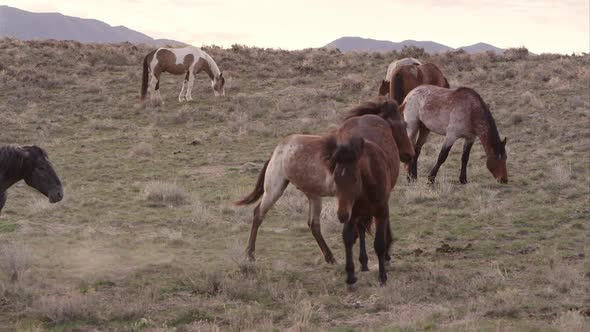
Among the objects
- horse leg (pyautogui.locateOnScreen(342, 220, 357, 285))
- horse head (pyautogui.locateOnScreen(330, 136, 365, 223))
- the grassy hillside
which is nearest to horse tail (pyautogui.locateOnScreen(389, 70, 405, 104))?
the grassy hillside

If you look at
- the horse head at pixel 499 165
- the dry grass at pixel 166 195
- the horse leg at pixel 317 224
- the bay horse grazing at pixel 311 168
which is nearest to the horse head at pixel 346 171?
the bay horse grazing at pixel 311 168

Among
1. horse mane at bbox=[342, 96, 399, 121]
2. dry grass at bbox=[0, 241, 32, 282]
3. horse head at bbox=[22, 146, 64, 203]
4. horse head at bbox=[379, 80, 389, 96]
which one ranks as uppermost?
horse head at bbox=[379, 80, 389, 96]

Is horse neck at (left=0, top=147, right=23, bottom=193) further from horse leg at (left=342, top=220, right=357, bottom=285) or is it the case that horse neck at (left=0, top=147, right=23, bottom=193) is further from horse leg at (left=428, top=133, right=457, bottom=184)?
horse leg at (left=428, top=133, right=457, bottom=184)

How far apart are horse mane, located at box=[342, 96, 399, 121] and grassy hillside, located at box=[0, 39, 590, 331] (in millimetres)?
1806

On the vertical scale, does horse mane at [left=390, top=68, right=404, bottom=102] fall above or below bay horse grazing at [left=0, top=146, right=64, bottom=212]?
above

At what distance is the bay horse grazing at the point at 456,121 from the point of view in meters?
12.4

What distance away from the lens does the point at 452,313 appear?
6367mm

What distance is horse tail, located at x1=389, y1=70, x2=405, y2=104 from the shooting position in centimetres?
1505

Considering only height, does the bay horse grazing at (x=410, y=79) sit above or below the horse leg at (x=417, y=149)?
above

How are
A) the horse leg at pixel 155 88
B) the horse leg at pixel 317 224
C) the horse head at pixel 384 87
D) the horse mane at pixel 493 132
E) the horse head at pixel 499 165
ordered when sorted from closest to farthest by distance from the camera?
the horse leg at pixel 317 224, the horse mane at pixel 493 132, the horse head at pixel 499 165, the horse head at pixel 384 87, the horse leg at pixel 155 88

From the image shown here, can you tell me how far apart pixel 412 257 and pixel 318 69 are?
21.9m

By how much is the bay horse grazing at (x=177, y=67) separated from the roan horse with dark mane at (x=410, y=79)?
36.1 ft

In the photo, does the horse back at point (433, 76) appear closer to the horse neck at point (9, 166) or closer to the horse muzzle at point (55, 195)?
the horse muzzle at point (55, 195)

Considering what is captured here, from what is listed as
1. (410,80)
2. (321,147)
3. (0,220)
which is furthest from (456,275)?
(410,80)
